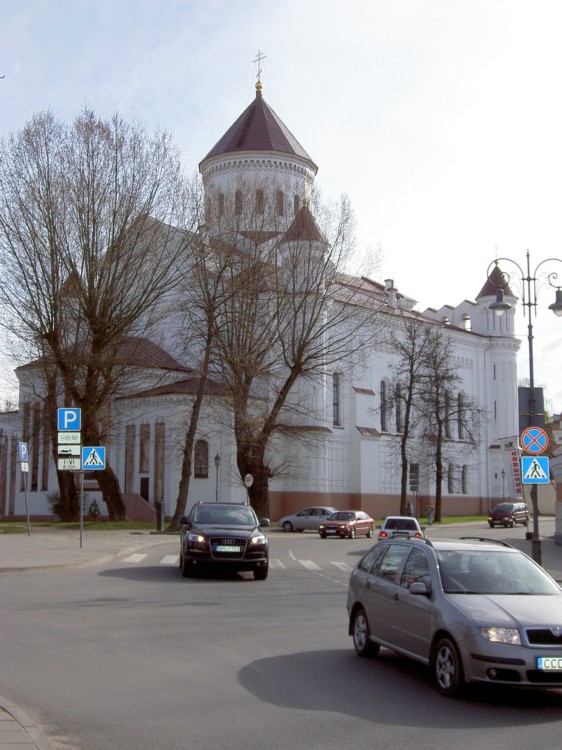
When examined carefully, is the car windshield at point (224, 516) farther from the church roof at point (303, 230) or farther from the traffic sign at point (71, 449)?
the church roof at point (303, 230)

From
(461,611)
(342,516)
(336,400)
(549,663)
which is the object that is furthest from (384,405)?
(549,663)

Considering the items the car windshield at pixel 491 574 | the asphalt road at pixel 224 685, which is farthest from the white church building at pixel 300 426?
the car windshield at pixel 491 574

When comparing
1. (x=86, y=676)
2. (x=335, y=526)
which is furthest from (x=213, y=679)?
(x=335, y=526)

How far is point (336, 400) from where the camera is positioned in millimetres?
62719

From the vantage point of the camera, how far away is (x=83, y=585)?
17641mm

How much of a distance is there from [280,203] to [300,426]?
46.5ft

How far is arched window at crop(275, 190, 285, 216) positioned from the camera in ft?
152

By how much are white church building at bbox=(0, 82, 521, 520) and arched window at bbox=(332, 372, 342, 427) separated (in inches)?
3.1

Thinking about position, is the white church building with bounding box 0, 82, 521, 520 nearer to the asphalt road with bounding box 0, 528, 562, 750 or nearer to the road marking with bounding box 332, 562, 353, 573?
the road marking with bounding box 332, 562, 353, 573

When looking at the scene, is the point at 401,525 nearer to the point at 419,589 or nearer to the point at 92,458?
the point at 92,458

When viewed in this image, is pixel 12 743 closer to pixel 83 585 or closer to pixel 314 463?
pixel 83 585

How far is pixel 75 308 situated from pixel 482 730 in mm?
34126

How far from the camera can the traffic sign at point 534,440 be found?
2025cm

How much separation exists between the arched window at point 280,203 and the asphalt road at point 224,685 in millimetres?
32741
